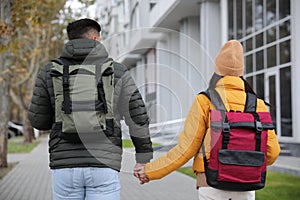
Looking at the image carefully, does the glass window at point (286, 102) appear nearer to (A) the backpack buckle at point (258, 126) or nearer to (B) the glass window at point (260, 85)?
(B) the glass window at point (260, 85)

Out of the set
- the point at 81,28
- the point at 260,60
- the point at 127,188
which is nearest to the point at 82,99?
the point at 81,28

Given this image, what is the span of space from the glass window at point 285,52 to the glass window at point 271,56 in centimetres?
70

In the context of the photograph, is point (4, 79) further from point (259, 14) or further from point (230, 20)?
point (230, 20)

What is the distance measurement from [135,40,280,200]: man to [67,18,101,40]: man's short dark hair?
0.87 metres

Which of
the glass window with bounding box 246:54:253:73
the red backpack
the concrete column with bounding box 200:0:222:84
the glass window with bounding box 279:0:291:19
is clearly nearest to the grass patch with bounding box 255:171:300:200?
the red backpack

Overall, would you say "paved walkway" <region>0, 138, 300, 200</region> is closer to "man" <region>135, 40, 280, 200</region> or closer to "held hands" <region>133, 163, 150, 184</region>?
"held hands" <region>133, 163, 150, 184</region>

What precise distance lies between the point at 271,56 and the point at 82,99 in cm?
1714

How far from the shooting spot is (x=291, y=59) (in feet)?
58.4

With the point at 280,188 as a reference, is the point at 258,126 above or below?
above

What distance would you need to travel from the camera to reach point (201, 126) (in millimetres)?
3586

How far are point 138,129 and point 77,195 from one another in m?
0.61

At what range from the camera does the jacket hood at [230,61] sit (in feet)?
12.2

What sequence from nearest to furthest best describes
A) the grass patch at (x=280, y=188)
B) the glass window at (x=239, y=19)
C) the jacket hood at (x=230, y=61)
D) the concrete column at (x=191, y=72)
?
the jacket hood at (x=230, y=61)
the concrete column at (x=191, y=72)
the grass patch at (x=280, y=188)
the glass window at (x=239, y=19)

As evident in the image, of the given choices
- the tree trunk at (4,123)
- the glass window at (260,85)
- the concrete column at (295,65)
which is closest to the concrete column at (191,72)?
the tree trunk at (4,123)
